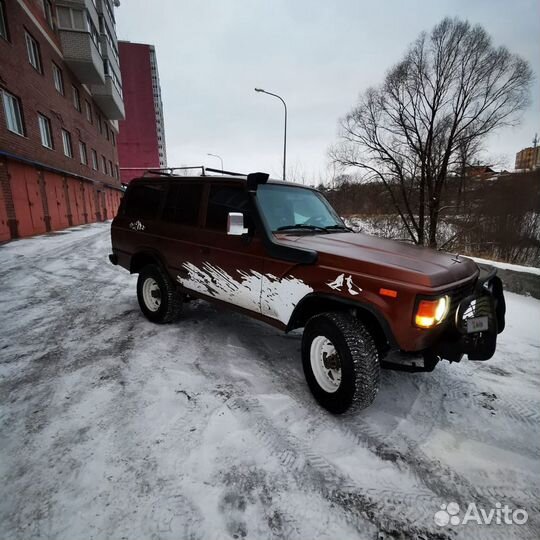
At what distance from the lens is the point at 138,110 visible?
49062 mm

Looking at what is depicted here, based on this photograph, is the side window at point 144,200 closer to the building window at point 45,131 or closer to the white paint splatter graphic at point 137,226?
the white paint splatter graphic at point 137,226

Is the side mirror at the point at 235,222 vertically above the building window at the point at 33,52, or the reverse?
the building window at the point at 33,52

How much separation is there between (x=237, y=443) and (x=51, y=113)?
19262 millimetres

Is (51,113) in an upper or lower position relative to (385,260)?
upper

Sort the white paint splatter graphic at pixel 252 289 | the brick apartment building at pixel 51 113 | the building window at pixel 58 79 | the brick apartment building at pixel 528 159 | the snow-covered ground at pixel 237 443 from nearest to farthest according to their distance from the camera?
1. the snow-covered ground at pixel 237 443
2. the white paint splatter graphic at pixel 252 289
3. the brick apartment building at pixel 51 113
4. the building window at pixel 58 79
5. the brick apartment building at pixel 528 159

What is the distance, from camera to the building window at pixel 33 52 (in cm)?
1366

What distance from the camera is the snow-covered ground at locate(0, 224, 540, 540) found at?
1.73m

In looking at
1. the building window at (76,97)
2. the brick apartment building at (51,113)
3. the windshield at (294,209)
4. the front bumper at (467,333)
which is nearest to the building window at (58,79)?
the brick apartment building at (51,113)

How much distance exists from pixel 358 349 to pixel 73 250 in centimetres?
1060

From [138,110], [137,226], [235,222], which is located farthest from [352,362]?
[138,110]

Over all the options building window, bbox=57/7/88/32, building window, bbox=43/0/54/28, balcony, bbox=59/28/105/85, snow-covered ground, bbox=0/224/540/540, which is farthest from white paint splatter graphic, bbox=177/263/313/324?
building window, bbox=57/7/88/32

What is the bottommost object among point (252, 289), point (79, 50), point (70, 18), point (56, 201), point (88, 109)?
point (252, 289)

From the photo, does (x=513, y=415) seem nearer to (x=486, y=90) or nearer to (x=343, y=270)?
(x=343, y=270)

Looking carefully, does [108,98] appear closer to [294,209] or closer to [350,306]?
[294,209]
